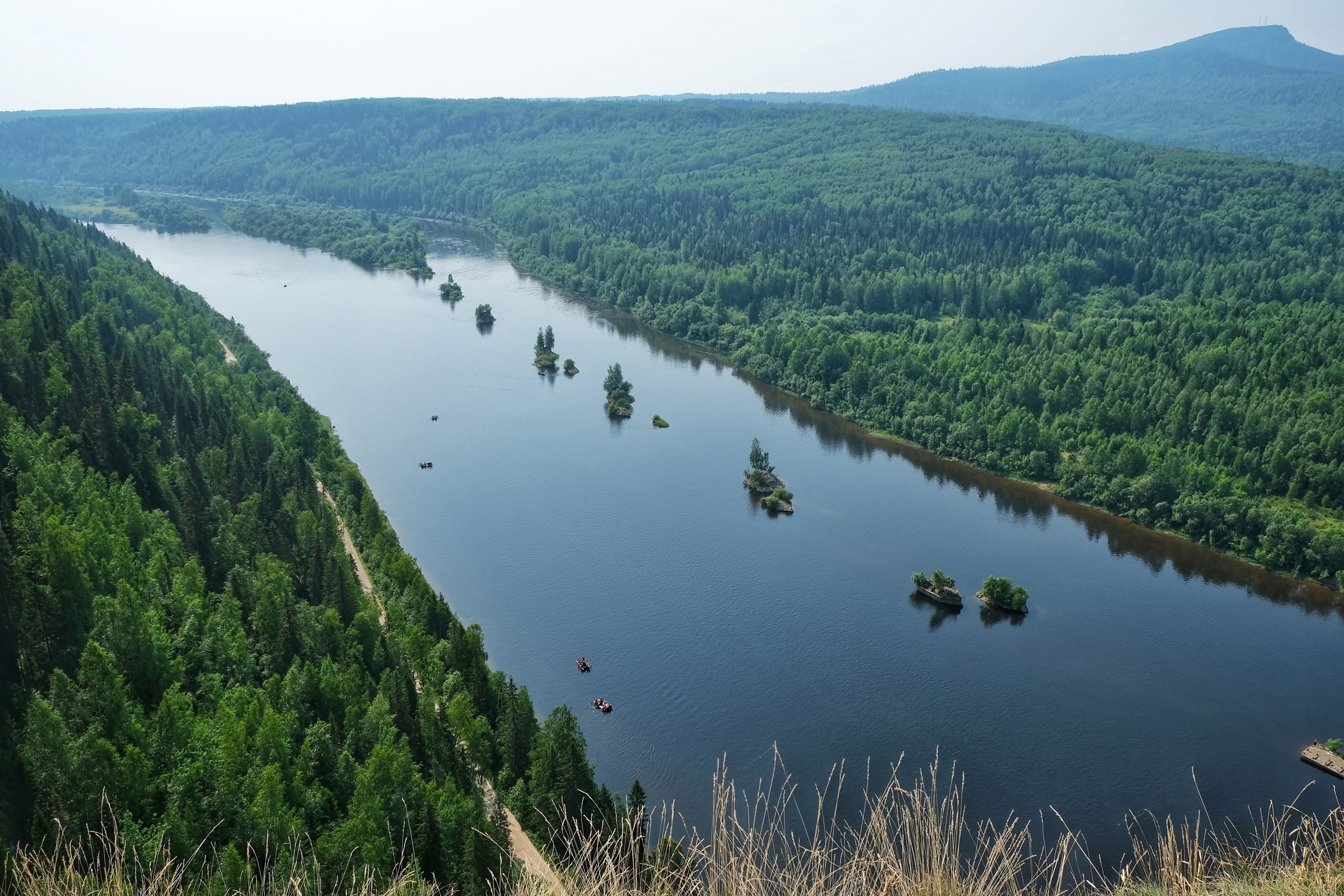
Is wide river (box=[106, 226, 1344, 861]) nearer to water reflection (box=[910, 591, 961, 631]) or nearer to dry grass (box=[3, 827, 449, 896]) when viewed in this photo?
water reflection (box=[910, 591, 961, 631])

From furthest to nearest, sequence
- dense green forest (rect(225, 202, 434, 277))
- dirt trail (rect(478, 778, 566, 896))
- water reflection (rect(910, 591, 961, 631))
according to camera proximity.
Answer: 1. dense green forest (rect(225, 202, 434, 277))
2. water reflection (rect(910, 591, 961, 631))
3. dirt trail (rect(478, 778, 566, 896))

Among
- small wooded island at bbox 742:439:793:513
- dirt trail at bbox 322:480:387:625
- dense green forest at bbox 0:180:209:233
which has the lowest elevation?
small wooded island at bbox 742:439:793:513

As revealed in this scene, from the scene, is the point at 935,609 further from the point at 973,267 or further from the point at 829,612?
the point at 973,267

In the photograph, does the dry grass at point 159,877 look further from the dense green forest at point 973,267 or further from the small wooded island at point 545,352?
the small wooded island at point 545,352

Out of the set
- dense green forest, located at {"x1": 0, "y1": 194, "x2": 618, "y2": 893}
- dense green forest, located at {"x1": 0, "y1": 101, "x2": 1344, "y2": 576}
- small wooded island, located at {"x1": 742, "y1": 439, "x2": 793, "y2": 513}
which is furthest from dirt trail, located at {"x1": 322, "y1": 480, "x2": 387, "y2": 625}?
dense green forest, located at {"x1": 0, "y1": 101, "x2": 1344, "y2": 576}

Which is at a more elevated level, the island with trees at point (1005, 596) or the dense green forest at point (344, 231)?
the dense green forest at point (344, 231)

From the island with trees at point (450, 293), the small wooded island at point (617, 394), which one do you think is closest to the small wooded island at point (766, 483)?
the small wooded island at point (617, 394)
